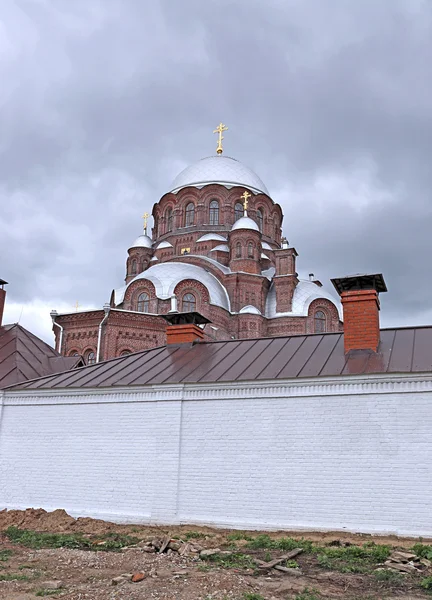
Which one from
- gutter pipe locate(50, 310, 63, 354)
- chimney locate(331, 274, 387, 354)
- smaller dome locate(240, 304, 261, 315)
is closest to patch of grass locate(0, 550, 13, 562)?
chimney locate(331, 274, 387, 354)

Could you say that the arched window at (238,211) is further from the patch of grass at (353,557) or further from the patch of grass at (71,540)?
the patch of grass at (353,557)

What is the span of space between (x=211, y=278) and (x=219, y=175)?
327 inches

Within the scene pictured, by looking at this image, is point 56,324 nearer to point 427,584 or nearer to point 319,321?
point 319,321

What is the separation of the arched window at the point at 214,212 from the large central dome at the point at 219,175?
4.11 ft

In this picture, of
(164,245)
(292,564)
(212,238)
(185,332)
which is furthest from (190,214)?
(292,564)

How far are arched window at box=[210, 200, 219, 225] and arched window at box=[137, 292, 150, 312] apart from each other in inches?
312

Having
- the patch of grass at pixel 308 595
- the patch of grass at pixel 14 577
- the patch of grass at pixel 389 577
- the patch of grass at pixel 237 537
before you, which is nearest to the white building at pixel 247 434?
the patch of grass at pixel 237 537

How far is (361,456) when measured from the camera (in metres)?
8.21

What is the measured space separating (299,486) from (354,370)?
1858 millimetres

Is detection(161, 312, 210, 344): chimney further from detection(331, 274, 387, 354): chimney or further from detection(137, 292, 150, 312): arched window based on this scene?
detection(137, 292, 150, 312): arched window

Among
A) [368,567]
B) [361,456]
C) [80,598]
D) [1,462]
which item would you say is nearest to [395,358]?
[361,456]

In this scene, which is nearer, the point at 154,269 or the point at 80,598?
the point at 80,598

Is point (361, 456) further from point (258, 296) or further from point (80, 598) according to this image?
point (258, 296)

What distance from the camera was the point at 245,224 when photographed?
32250 millimetres
